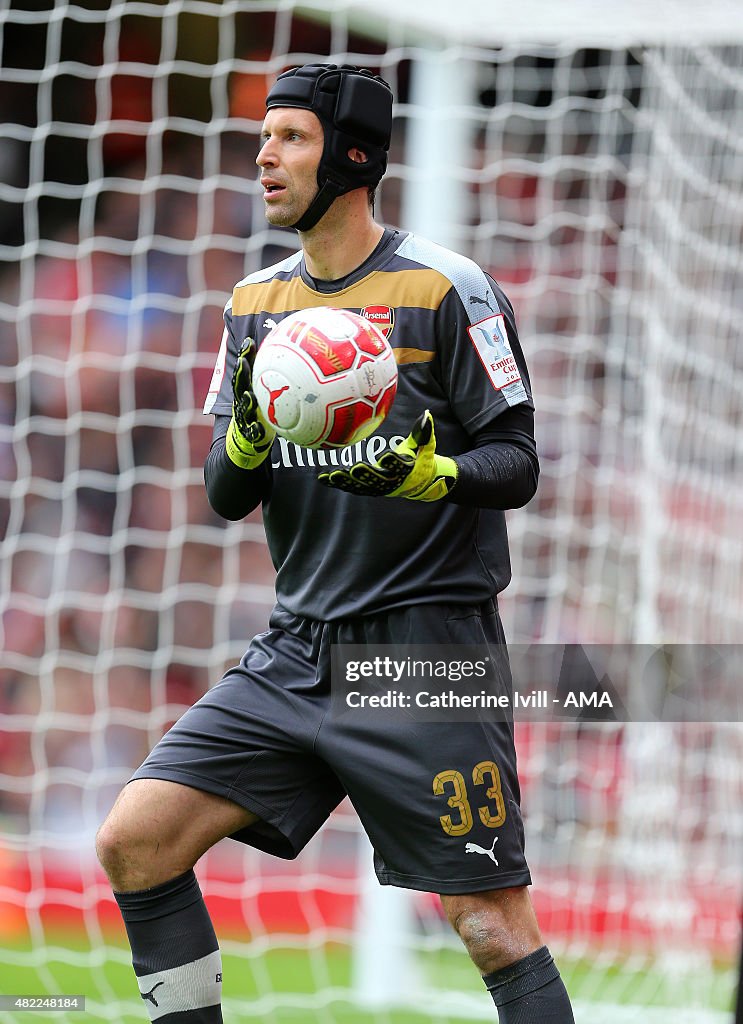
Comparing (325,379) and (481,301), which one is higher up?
(481,301)

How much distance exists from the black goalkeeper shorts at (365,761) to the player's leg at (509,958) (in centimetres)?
5

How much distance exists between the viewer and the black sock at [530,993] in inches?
98.7

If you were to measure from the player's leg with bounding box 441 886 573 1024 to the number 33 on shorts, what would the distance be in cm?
13

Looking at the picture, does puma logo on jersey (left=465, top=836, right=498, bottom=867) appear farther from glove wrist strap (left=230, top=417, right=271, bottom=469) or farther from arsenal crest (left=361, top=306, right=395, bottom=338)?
arsenal crest (left=361, top=306, right=395, bottom=338)

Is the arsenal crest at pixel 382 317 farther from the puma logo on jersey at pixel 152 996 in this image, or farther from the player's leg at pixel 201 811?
the puma logo on jersey at pixel 152 996

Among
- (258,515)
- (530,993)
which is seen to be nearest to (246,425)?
(530,993)

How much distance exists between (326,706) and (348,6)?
2.68m

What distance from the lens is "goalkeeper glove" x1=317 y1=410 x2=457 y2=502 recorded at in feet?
7.72

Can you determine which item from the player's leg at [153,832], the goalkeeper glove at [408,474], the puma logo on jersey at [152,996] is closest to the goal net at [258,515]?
the puma logo on jersey at [152,996]

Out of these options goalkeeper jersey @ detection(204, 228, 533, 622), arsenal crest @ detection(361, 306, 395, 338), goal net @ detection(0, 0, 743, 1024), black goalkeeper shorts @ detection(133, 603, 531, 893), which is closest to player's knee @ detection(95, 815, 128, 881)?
black goalkeeper shorts @ detection(133, 603, 531, 893)

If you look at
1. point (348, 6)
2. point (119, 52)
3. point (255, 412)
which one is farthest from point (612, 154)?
point (255, 412)

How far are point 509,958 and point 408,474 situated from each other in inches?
35.4

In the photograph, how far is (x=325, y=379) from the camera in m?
2.41

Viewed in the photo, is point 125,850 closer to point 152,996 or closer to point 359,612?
point 152,996
